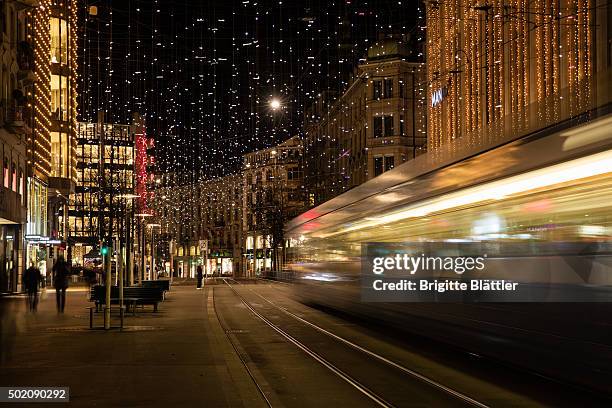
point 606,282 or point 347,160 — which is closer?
point 606,282

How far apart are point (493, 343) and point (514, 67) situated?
107 feet

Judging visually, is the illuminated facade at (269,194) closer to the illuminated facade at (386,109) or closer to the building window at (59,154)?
the illuminated facade at (386,109)

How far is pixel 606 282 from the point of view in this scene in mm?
10414

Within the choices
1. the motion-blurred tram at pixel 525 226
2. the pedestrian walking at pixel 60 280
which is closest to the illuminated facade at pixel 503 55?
the motion-blurred tram at pixel 525 226

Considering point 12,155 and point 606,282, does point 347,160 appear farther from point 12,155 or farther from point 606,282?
point 606,282

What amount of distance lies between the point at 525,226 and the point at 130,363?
7176 mm

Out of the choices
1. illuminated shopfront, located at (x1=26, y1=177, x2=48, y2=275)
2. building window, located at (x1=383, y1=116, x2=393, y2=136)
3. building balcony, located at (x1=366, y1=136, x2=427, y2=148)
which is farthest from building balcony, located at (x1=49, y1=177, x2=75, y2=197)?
building window, located at (x1=383, y1=116, x2=393, y2=136)

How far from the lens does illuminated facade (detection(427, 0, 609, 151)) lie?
119 feet

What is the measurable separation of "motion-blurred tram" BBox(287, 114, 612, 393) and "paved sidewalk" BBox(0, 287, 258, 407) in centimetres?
340

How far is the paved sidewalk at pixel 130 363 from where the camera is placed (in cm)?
1259

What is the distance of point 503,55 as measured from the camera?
4672 cm

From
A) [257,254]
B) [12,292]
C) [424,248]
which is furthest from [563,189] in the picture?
[257,254]

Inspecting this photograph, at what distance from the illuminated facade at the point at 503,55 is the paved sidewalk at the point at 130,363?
11.2 metres

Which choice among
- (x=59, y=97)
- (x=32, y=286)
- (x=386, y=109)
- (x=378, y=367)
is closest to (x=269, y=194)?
(x=386, y=109)
